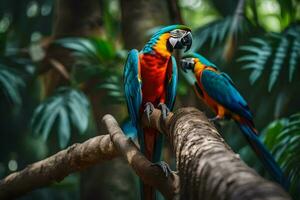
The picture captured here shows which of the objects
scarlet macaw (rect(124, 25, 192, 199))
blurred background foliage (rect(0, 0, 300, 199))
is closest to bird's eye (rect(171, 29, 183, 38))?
scarlet macaw (rect(124, 25, 192, 199))

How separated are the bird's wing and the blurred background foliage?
958mm

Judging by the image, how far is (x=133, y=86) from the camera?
1.61 m

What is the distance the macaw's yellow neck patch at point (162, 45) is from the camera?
1636mm

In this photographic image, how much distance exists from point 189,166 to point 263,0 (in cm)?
317

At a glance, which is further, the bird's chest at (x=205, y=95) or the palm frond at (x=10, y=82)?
the palm frond at (x=10, y=82)

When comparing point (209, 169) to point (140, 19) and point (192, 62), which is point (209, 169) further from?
point (140, 19)

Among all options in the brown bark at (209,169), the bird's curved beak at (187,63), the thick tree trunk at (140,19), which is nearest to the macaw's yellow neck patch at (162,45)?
the bird's curved beak at (187,63)

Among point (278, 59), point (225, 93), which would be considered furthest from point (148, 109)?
point (278, 59)

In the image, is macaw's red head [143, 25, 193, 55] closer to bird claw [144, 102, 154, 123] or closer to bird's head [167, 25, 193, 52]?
bird's head [167, 25, 193, 52]

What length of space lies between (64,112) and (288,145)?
1200 mm

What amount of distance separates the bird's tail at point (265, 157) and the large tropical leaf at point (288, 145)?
17.6 inches


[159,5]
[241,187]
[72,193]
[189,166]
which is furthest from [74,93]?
[241,187]

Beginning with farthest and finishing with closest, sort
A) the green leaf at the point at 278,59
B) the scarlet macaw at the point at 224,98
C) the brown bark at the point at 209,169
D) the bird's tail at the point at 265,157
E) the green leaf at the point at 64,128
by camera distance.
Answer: the green leaf at the point at 64,128
the green leaf at the point at 278,59
the scarlet macaw at the point at 224,98
the bird's tail at the point at 265,157
the brown bark at the point at 209,169

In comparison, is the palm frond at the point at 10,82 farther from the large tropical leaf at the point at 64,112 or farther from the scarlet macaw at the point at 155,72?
the scarlet macaw at the point at 155,72
